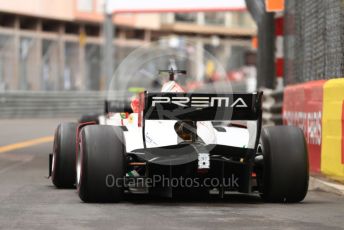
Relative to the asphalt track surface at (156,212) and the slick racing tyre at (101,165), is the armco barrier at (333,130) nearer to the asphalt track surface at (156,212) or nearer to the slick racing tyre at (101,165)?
the asphalt track surface at (156,212)

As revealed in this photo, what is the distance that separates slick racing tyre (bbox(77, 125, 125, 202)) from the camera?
393 inches

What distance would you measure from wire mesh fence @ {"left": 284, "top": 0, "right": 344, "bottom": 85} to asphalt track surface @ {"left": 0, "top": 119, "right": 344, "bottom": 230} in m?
2.02

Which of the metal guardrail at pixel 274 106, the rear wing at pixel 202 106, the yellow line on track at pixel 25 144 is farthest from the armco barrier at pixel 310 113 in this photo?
the yellow line on track at pixel 25 144

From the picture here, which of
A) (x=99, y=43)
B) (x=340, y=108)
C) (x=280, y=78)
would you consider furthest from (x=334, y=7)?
(x=99, y=43)

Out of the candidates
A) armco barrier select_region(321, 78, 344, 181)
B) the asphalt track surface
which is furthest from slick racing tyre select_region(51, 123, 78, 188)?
armco barrier select_region(321, 78, 344, 181)

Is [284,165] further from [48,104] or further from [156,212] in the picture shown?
[48,104]

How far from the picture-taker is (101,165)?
32.8ft

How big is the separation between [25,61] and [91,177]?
104 feet

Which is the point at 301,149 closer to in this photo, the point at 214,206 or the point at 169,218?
the point at 214,206

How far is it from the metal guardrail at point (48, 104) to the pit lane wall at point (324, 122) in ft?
76.9

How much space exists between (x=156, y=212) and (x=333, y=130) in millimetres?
3584

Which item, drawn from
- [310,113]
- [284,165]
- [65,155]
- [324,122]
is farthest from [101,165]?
[310,113]

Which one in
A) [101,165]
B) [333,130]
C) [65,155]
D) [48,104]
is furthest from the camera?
[48,104]

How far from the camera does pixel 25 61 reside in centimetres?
4131
